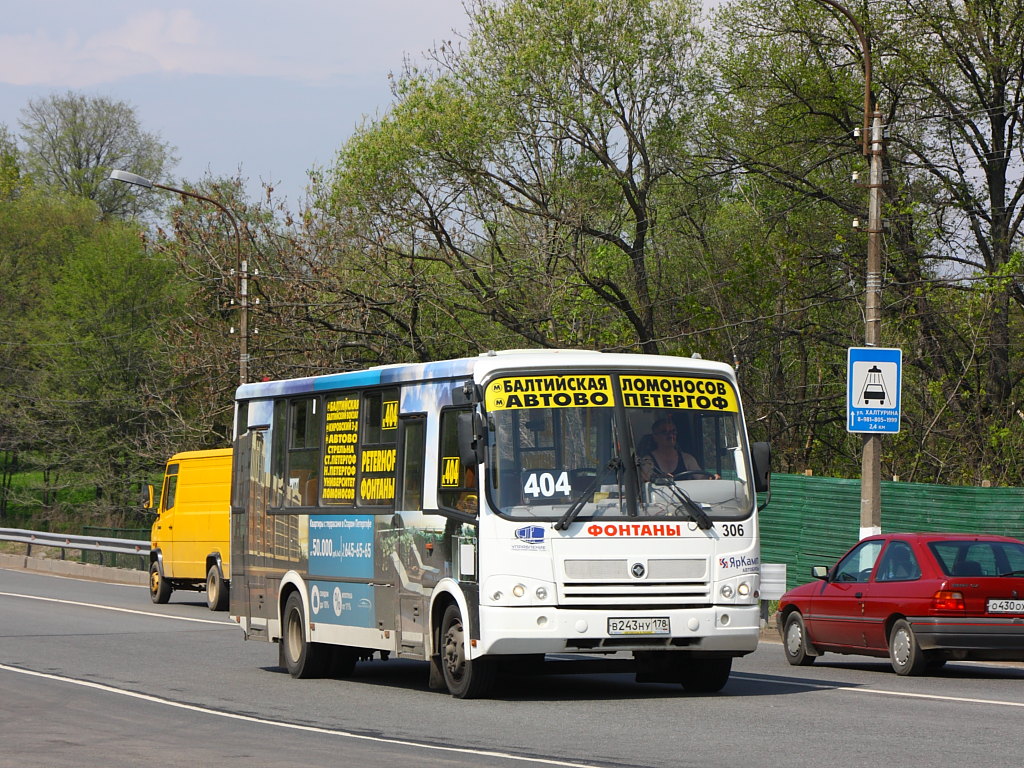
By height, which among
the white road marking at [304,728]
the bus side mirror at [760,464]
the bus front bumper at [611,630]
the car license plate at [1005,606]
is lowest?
the white road marking at [304,728]

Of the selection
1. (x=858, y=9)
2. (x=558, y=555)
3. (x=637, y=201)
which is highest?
(x=858, y=9)

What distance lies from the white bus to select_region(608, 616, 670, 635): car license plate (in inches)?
0.4

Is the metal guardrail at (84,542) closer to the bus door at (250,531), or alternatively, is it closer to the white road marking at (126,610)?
the white road marking at (126,610)

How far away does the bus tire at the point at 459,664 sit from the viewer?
43.5 feet

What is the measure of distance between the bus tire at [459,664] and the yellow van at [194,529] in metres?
14.9

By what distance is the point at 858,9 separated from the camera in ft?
110

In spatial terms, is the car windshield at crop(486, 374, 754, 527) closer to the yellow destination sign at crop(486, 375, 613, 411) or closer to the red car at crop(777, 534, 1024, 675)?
the yellow destination sign at crop(486, 375, 613, 411)

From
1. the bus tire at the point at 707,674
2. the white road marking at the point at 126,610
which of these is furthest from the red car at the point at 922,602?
the white road marking at the point at 126,610

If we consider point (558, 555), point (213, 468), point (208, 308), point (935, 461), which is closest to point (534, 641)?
point (558, 555)

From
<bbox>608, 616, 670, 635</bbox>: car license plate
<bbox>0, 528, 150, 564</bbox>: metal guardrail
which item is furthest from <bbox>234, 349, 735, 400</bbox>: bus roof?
<bbox>0, 528, 150, 564</bbox>: metal guardrail

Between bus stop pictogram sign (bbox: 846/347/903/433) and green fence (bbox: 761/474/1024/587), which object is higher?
bus stop pictogram sign (bbox: 846/347/903/433)

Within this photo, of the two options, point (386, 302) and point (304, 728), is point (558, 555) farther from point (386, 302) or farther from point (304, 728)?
point (386, 302)

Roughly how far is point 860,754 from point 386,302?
28827mm

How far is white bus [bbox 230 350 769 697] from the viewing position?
1298cm
